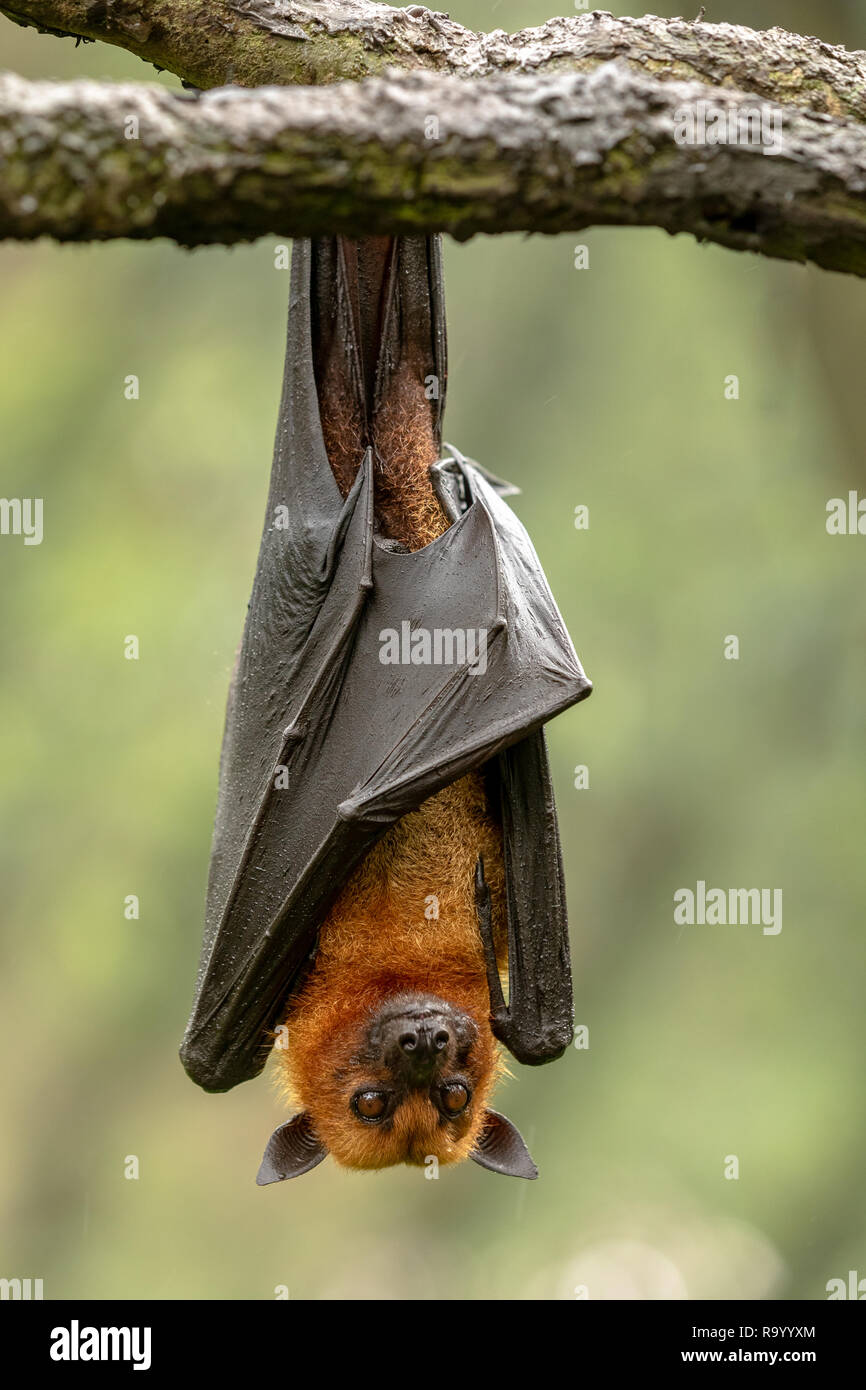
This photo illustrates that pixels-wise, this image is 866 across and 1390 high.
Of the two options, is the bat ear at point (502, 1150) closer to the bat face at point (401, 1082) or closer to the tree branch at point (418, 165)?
the bat face at point (401, 1082)

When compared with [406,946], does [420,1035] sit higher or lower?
lower

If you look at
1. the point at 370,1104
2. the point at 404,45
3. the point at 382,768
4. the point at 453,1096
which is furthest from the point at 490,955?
the point at 404,45

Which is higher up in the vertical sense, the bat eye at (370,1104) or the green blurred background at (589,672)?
the green blurred background at (589,672)

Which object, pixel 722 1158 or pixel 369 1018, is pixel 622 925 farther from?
pixel 369 1018

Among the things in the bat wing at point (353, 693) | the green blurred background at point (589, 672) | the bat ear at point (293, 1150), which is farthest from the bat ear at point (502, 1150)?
the green blurred background at point (589, 672)

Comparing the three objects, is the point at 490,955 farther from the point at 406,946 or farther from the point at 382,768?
the point at 382,768

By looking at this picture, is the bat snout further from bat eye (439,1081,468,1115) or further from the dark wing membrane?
the dark wing membrane

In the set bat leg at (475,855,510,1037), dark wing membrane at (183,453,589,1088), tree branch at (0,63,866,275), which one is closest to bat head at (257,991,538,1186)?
bat leg at (475,855,510,1037)
